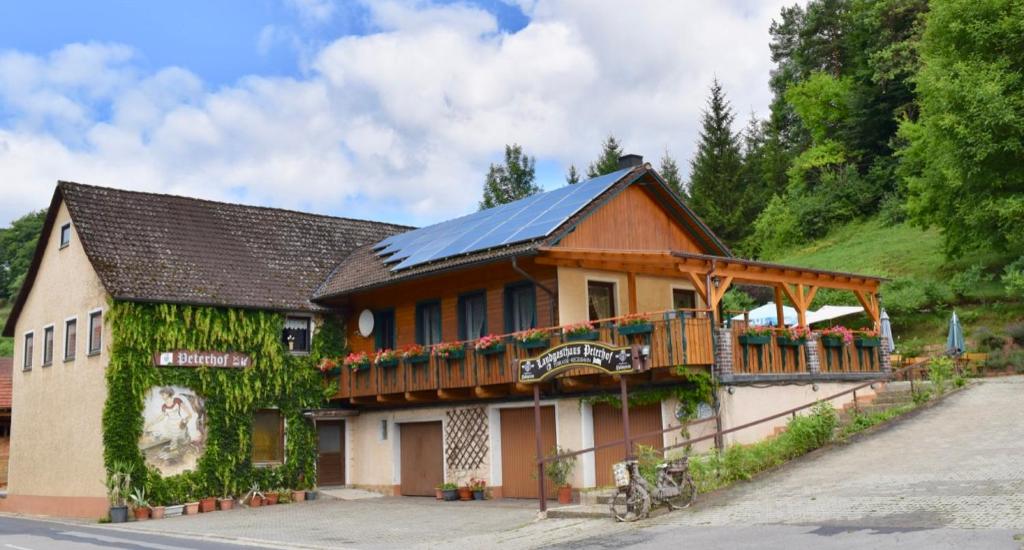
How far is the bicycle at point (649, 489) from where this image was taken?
16375mm

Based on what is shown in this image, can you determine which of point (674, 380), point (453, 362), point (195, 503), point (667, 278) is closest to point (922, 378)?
point (667, 278)

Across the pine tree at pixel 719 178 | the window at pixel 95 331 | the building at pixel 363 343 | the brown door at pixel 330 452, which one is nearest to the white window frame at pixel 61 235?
the building at pixel 363 343

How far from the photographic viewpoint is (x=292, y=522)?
72.2 ft

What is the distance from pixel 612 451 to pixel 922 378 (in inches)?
379

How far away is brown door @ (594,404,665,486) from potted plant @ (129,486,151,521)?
11181mm

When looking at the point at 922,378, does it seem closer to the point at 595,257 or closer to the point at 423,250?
the point at 595,257

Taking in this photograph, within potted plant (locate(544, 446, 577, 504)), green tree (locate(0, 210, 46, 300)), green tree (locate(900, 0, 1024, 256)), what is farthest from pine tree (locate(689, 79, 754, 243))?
green tree (locate(0, 210, 46, 300))

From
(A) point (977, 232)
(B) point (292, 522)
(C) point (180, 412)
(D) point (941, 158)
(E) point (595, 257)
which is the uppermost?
(D) point (941, 158)

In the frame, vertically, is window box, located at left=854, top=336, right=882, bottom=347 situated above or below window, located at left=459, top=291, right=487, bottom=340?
below

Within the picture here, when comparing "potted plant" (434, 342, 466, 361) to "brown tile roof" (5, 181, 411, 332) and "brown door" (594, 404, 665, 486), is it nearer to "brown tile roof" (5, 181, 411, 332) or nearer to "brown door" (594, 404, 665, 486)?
"brown door" (594, 404, 665, 486)

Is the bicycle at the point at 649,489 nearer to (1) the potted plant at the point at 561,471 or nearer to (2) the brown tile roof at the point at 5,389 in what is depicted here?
(1) the potted plant at the point at 561,471

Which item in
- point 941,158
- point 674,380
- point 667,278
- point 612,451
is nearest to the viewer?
point 674,380

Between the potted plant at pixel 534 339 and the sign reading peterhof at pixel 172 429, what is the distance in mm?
9327

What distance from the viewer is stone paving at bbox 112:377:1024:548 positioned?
46.1 ft
